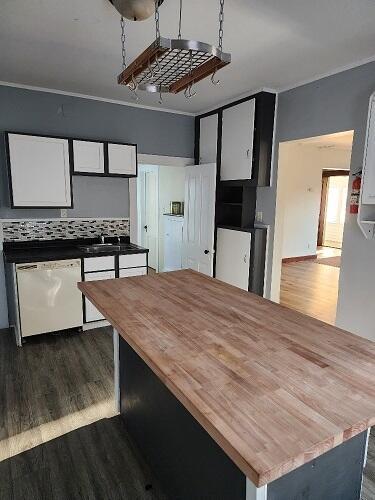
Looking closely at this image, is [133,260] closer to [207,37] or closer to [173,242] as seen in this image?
[173,242]

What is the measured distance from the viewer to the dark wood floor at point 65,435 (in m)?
1.69

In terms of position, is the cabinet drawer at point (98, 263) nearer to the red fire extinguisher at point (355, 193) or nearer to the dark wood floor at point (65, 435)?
the dark wood floor at point (65, 435)

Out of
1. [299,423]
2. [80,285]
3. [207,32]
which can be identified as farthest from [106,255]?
[299,423]

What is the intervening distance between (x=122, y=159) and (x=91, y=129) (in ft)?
1.69

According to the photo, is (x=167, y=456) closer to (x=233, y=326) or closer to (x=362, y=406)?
(x=233, y=326)

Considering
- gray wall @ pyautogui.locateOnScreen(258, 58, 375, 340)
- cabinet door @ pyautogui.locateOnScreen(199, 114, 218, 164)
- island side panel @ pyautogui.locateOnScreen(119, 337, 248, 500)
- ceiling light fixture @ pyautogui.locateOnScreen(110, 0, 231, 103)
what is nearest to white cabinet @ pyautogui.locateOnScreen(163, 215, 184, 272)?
cabinet door @ pyautogui.locateOnScreen(199, 114, 218, 164)

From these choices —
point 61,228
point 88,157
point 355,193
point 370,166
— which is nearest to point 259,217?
point 355,193

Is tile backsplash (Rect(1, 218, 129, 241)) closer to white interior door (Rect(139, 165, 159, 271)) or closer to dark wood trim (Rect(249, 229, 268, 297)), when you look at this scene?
dark wood trim (Rect(249, 229, 268, 297))

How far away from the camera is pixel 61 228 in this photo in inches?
146

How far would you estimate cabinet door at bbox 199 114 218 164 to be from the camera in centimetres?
405

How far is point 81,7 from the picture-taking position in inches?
75.0

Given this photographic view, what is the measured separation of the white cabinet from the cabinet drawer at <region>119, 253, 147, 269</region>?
159cm

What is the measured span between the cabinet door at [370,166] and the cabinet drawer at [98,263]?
8.11 ft

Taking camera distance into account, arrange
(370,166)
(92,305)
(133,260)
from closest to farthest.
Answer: (370,166)
(92,305)
(133,260)
